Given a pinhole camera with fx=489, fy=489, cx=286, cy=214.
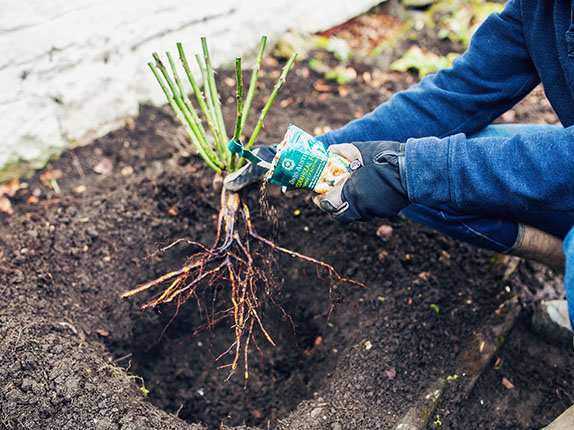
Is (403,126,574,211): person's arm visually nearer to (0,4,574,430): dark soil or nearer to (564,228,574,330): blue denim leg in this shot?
(564,228,574,330): blue denim leg

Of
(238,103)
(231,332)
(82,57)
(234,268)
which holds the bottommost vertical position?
(231,332)

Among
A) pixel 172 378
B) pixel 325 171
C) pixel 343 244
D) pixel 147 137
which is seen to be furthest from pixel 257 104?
pixel 172 378

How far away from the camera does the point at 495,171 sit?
4.60 ft

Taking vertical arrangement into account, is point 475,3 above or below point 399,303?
above

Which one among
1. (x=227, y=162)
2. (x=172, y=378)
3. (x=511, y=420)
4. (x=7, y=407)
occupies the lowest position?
Result: (x=511, y=420)

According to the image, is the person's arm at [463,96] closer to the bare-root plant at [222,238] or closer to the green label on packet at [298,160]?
the green label on packet at [298,160]

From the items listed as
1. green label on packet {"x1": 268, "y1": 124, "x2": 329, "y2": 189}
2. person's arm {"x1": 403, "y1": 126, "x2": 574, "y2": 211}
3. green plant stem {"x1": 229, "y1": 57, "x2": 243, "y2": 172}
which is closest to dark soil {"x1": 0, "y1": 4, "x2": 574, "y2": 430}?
green plant stem {"x1": 229, "y1": 57, "x2": 243, "y2": 172}

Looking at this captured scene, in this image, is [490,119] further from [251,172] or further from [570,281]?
[251,172]

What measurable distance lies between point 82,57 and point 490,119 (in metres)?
1.93

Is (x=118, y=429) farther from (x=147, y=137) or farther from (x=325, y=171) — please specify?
(x=147, y=137)

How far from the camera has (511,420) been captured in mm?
1764

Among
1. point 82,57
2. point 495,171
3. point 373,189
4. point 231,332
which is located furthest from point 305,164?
point 82,57

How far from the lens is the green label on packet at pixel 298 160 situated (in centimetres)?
155

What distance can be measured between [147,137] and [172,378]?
1.36 metres
